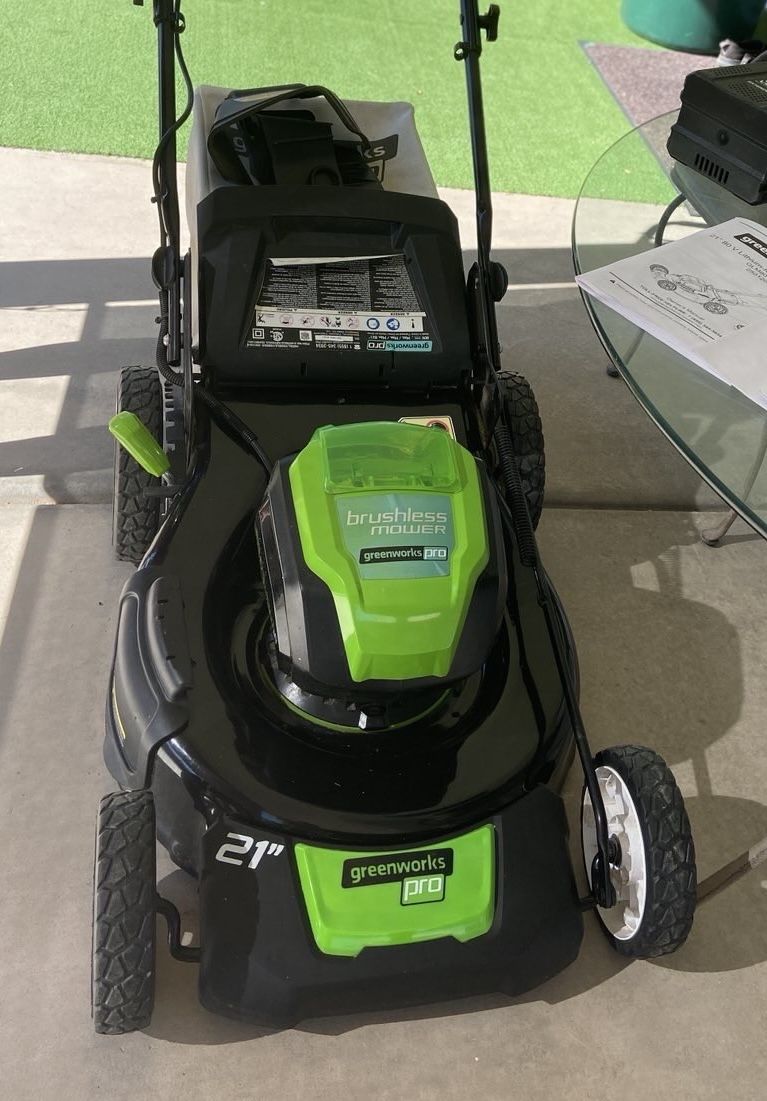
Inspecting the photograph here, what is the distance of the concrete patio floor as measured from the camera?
1.19 metres

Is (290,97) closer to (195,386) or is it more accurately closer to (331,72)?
(195,386)

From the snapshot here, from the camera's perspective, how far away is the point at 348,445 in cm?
112

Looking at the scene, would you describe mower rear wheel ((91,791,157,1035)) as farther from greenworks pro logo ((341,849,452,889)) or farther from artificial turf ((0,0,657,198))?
artificial turf ((0,0,657,198))

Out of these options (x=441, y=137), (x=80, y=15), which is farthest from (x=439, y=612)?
(x=80, y=15)

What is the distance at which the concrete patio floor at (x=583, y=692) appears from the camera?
1.19m

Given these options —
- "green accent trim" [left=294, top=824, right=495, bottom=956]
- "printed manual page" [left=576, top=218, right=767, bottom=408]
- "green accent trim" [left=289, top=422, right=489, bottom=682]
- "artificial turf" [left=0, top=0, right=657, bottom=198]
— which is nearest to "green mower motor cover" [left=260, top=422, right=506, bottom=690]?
"green accent trim" [left=289, top=422, right=489, bottom=682]

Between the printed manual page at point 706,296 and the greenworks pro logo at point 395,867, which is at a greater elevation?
the printed manual page at point 706,296

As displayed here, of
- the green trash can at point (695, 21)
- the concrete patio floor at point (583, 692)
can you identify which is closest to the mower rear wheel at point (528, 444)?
the concrete patio floor at point (583, 692)

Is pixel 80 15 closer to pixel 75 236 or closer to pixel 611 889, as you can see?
pixel 75 236

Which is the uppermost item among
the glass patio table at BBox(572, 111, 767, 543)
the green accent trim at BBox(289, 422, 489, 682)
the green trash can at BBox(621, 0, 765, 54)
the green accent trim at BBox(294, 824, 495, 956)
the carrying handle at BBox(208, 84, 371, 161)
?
the carrying handle at BBox(208, 84, 371, 161)

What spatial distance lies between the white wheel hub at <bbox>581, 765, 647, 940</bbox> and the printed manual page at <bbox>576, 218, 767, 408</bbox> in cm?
47

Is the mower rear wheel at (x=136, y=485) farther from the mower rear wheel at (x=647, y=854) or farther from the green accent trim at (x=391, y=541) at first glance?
the mower rear wheel at (x=647, y=854)

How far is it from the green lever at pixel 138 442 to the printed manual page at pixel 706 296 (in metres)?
0.57

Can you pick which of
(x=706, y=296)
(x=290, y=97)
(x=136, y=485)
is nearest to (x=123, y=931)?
(x=136, y=485)
